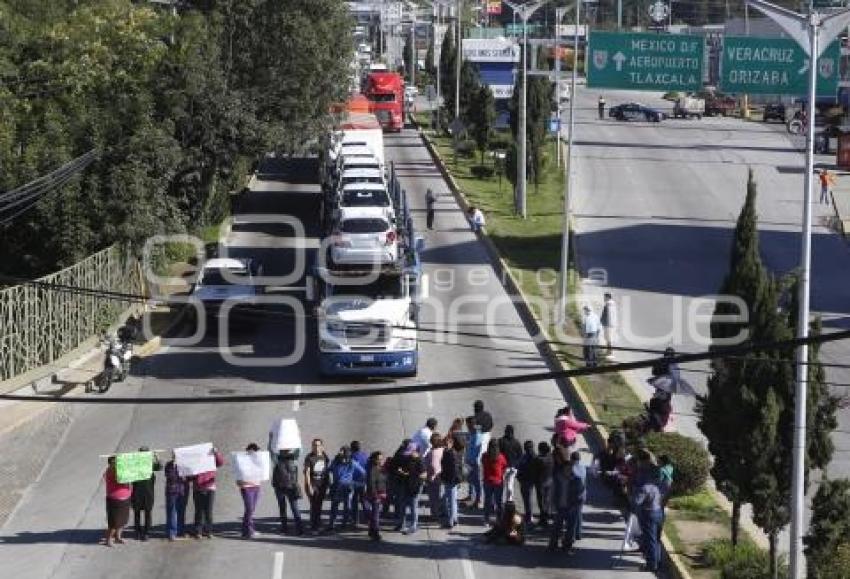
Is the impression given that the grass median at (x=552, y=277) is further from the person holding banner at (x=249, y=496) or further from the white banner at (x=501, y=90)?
the white banner at (x=501, y=90)

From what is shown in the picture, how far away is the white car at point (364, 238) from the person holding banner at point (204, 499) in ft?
34.9

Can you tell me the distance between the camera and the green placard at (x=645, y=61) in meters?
30.6

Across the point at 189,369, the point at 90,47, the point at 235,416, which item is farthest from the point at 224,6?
the point at 235,416

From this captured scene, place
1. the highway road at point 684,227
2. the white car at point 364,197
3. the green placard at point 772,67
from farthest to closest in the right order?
the white car at point 364,197 → the highway road at point 684,227 → the green placard at point 772,67

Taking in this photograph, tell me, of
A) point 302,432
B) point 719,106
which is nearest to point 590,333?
point 302,432

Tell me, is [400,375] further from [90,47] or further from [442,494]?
[90,47]

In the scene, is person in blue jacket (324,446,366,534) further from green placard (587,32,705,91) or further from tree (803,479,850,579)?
green placard (587,32,705,91)

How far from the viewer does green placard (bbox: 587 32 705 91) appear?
30.6 meters

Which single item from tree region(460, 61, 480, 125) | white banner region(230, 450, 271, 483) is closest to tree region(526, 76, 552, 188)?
tree region(460, 61, 480, 125)

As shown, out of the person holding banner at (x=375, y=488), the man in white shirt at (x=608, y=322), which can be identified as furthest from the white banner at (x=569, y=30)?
the person holding banner at (x=375, y=488)

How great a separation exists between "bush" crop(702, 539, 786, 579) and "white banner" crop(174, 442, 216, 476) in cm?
630

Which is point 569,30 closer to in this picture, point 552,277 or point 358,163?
point 358,163

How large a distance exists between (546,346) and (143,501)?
1355 centimetres

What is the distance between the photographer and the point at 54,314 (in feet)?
99.8
